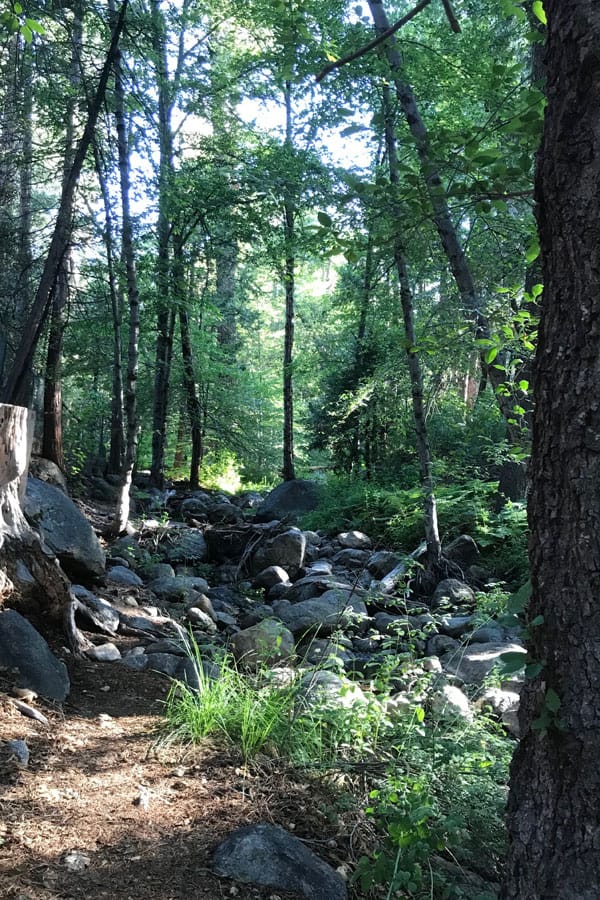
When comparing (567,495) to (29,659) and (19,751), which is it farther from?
(29,659)

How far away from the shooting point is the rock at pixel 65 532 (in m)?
5.97

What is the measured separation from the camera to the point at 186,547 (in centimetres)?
995

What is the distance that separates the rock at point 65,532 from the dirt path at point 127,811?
7.95 ft

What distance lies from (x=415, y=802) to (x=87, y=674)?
2605 millimetres

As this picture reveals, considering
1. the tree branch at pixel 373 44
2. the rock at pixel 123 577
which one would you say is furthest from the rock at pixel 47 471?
the tree branch at pixel 373 44

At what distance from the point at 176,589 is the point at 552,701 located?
6.22 meters

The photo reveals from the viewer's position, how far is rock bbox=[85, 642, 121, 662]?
4736 millimetres

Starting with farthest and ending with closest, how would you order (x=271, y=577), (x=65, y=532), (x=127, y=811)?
1. (x=271, y=577)
2. (x=65, y=532)
3. (x=127, y=811)

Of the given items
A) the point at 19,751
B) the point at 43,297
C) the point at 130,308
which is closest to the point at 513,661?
the point at 19,751

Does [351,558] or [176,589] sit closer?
[176,589]

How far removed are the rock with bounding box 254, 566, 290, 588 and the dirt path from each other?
506cm

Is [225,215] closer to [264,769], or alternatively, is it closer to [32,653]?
[32,653]

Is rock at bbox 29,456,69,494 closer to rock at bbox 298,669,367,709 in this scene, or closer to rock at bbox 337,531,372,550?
rock at bbox 337,531,372,550

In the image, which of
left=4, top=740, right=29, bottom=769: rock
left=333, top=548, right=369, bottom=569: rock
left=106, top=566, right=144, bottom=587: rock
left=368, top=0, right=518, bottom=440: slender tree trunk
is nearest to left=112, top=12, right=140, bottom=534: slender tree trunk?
left=106, top=566, right=144, bottom=587: rock
